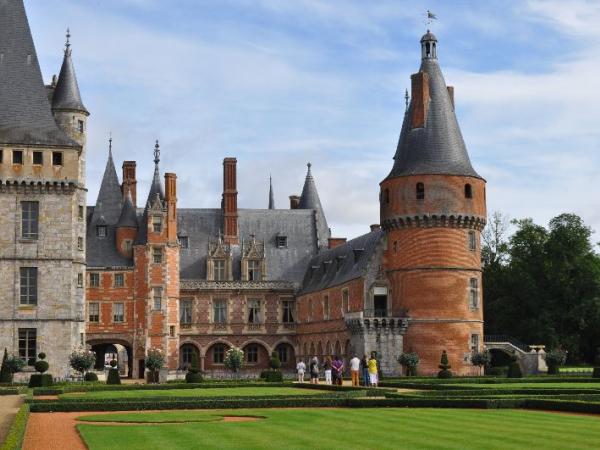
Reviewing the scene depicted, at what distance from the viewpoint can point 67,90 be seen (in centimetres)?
5806

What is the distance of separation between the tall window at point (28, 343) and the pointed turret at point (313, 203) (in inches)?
1161

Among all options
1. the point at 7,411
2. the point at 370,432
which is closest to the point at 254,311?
the point at 7,411

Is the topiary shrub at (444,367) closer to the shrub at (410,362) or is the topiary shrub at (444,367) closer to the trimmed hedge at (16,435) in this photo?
the shrub at (410,362)

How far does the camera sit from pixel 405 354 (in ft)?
187

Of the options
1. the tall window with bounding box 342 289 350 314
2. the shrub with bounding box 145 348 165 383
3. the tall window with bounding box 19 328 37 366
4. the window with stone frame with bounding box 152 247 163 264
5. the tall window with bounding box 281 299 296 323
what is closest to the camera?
the tall window with bounding box 19 328 37 366

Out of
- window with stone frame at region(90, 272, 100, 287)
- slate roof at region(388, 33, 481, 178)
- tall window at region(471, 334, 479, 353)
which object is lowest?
tall window at region(471, 334, 479, 353)

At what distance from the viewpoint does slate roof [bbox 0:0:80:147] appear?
176 feet

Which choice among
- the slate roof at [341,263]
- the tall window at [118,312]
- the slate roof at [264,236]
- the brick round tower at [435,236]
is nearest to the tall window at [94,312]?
the tall window at [118,312]

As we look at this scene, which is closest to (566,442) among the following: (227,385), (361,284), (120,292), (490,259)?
(227,385)

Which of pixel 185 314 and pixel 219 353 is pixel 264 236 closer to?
pixel 185 314

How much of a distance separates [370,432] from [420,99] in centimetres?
4003

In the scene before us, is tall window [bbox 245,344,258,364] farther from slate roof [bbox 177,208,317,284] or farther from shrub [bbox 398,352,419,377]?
shrub [bbox 398,352,419,377]

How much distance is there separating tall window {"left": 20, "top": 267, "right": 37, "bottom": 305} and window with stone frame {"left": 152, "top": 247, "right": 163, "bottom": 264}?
53.8 ft

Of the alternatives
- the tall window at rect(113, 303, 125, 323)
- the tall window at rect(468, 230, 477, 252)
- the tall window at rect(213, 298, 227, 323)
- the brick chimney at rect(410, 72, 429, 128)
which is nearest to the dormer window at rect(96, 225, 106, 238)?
the tall window at rect(113, 303, 125, 323)
